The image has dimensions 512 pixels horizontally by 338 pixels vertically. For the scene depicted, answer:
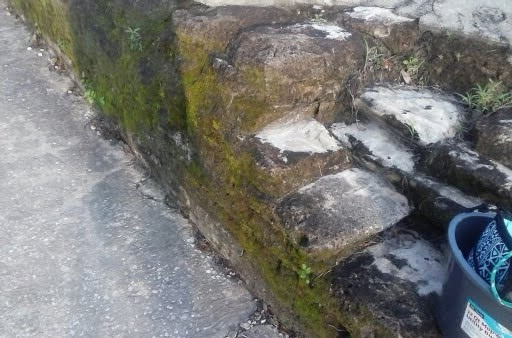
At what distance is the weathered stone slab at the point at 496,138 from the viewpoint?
2.20m

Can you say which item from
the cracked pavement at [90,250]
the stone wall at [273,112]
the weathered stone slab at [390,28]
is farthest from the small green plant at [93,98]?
the weathered stone slab at [390,28]

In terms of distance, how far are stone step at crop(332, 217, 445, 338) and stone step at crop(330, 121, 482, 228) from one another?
4.0 inches

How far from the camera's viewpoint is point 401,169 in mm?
2355

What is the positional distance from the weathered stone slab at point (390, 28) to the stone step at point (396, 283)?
3.15 feet

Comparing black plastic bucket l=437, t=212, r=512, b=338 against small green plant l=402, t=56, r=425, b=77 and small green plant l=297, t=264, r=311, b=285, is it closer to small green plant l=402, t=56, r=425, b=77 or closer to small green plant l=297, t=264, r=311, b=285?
small green plant l=297, t=264, r=311, b=285

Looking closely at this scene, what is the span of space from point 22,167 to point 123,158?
0.57 metres

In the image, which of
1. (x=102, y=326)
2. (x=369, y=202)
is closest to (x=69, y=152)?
(x=102, y=326)

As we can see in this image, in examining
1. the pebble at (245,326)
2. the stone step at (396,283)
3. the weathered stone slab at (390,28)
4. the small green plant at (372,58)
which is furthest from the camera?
the weathered stone slab at (390,28)

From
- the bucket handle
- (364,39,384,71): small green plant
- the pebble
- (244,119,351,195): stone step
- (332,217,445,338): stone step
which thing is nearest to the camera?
the bucket handle

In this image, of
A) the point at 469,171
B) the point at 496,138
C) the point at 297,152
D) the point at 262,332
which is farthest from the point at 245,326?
the point at 496,138

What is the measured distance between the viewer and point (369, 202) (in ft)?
7.46

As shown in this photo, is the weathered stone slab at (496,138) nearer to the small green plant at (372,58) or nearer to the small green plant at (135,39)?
the small green plant at (372,58)

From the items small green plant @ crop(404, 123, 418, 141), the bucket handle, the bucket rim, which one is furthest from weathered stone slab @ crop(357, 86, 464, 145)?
the bucket handle

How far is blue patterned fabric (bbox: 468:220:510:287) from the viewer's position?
1.52 m
